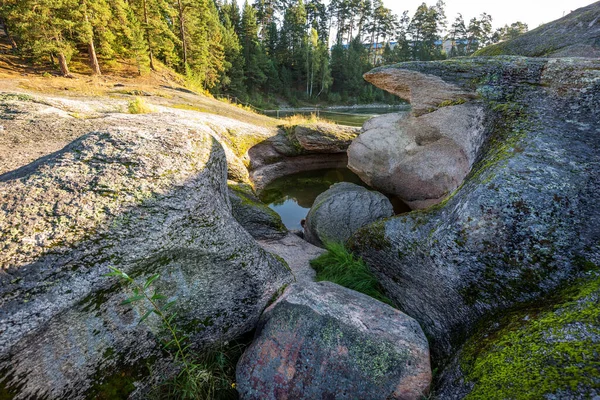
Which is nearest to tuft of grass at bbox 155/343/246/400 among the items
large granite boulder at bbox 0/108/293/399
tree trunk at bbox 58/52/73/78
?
large granite boulder at bbox 0/108/293/399

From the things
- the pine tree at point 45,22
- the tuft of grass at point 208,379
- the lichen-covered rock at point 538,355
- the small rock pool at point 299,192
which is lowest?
the small rock pool at point 299,192

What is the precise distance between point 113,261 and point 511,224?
3510mm

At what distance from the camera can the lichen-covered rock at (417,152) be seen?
20.9 ft

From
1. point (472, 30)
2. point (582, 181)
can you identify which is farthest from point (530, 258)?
point (472, 30)

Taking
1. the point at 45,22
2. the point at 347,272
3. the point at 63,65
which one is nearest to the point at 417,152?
the point at 347,272

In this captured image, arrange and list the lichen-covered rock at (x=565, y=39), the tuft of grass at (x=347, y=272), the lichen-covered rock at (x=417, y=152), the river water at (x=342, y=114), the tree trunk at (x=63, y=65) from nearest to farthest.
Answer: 1. the tuft of grass at (x=347, y=272)
2. the lichen-covered rock at (x=565, y=39)
3. the lichen-covered rock at (x=417, y=152)
4. the tree trunk at (x=63, y=65)
5. the river water at (x=342, y=114)

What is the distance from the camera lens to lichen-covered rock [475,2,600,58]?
6.02m

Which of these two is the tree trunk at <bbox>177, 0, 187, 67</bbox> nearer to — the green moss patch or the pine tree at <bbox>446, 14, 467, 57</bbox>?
the green moss patch

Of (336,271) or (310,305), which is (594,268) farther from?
(336,271)

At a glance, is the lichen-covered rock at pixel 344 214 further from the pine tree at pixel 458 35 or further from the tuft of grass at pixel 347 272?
the pine tree at pixel 458 35

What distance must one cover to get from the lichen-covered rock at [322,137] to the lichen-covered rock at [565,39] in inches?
248

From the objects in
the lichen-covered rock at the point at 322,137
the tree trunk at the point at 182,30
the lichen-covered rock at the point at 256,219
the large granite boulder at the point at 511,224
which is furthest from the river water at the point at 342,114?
the large granite boulder at the point at 511,224

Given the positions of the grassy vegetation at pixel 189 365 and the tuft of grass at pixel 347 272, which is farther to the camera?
the tuft of grass at pixel 347 272

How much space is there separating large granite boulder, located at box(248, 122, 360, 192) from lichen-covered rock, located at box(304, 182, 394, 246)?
5.47 meters
